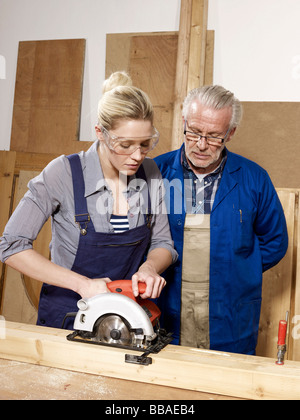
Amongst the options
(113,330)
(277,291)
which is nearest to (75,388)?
(113,330)

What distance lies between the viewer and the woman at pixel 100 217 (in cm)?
176

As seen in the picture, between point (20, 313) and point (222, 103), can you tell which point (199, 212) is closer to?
point (222, 103)

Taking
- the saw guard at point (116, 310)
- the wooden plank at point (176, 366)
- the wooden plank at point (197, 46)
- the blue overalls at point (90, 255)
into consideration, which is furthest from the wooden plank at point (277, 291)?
the saw guard at point (116, 310)

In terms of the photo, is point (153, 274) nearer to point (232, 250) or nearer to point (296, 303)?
point (232, 250)

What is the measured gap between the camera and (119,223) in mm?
1968

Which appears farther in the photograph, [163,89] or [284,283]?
[163,89]

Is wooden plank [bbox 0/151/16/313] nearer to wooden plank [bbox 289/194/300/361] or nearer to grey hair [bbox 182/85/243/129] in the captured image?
grey hair [bbox 182/85/243/129]

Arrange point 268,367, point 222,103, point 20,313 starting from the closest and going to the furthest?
point 268,367 → point 222,103 → point 20,313

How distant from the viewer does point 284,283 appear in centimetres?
298

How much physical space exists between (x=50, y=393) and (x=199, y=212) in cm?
130

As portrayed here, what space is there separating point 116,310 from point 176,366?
269 millimetres

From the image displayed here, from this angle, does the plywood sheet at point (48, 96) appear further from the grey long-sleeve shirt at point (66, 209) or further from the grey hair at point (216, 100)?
the grey long-sleeve shirt at point (66, 209)

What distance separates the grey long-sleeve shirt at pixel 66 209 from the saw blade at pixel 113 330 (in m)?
0.43
